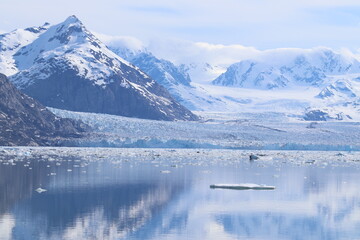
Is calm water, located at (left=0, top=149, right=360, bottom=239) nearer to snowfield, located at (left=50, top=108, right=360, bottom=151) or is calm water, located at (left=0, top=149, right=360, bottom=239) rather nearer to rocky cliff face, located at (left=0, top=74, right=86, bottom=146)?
snowfield, located at (left=50, top=108, right=360, bottom=151)

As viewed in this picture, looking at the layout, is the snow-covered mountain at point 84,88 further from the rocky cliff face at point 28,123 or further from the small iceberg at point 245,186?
the small iceberg at point 245,186

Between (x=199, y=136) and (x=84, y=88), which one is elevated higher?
(x=84, y=88)

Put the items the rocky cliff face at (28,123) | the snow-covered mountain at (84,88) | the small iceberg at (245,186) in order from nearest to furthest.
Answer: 1. the small iceberg at (245,186)
2. the rocky cliff face at (28,123)
3. the snow-covered mountain at (84,88)

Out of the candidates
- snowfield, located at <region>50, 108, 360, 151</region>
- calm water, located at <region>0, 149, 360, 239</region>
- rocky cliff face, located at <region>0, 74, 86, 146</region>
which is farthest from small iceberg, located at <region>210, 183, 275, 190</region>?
rocky cliff face, located at <region>0, 74, 86, 146</region>

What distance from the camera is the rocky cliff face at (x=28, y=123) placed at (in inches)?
4502

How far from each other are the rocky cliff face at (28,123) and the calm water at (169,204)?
51.4m

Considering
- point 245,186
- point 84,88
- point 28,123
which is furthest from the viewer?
point 84,88

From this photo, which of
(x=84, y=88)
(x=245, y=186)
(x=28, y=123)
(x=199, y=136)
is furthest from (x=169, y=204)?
(x=84, y=88)

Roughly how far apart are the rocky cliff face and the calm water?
169 ft

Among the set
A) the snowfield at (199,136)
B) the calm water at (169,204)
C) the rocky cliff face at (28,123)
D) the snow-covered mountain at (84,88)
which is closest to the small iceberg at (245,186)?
the calm water at (169,204)

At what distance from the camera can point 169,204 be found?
4066 cm

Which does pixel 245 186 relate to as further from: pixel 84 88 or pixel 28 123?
pixel 84 88

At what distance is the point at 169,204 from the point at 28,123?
81.8 m

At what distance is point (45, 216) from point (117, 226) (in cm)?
418
